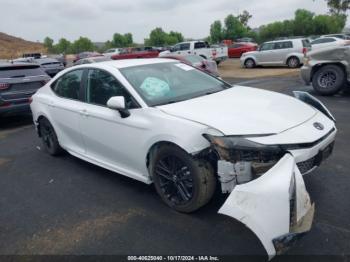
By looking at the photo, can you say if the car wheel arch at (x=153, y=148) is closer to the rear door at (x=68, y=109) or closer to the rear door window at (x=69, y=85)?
the rear door at (x=68, y=109)

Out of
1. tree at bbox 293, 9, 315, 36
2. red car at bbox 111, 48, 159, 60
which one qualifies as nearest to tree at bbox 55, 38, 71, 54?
tree at bbox 293, 9, 315, 36

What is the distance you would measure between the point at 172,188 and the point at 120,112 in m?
0.99

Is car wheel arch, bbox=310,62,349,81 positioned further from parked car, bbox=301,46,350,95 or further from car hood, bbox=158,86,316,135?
car hood, bbox=158,86,316,135

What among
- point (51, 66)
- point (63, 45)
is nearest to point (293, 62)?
point (51, 66)

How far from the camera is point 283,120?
319 centimetres

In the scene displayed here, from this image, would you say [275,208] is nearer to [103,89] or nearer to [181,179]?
[181,179]

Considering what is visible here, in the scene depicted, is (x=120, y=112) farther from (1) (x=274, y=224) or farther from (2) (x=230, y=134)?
(1) (x=274, y=224)

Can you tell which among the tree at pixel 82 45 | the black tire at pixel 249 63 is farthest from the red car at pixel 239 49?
the tree at pixel 82 45

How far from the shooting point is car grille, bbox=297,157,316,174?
300 cm

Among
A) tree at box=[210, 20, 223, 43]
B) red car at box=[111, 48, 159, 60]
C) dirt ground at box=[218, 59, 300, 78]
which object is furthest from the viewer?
tree at box=[210, 20, 223, 43]

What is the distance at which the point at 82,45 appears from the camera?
75125 mm

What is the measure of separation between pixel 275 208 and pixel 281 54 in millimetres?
17538

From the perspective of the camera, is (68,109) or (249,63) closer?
(68,109)

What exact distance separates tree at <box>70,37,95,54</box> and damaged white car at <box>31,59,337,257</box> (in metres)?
74.8
